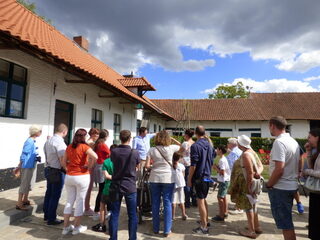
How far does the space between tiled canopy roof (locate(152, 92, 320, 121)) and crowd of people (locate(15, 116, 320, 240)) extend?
21.2 metres

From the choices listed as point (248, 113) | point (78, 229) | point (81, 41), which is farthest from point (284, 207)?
point (248, 113)

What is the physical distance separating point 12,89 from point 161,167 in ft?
Result: 14.5

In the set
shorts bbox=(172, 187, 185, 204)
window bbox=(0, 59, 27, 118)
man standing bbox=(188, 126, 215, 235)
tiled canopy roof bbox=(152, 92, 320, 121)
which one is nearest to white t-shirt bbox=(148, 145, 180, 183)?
man standing bbox=(188, 126, 215, 235)

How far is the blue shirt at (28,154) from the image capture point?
3889 millimetres

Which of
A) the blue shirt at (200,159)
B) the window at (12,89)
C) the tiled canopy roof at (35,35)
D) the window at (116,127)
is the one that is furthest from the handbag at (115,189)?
the window at (116,127)

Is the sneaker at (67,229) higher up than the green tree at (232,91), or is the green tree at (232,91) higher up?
the green tree at (232,91)

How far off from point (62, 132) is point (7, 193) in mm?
2567

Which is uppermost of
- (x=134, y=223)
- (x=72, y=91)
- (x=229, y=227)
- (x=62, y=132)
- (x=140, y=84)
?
(x=140, y=84)

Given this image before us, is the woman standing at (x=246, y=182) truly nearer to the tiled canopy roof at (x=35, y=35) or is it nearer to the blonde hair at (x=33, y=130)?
the blonde hair at (x=33, y=130)

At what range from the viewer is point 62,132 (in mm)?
3703

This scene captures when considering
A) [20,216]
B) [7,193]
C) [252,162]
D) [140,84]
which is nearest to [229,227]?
[252,162]

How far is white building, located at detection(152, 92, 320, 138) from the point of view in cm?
2448

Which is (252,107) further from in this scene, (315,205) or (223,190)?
(315,205)

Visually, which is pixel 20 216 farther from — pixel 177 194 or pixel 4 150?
pixel 177 194
